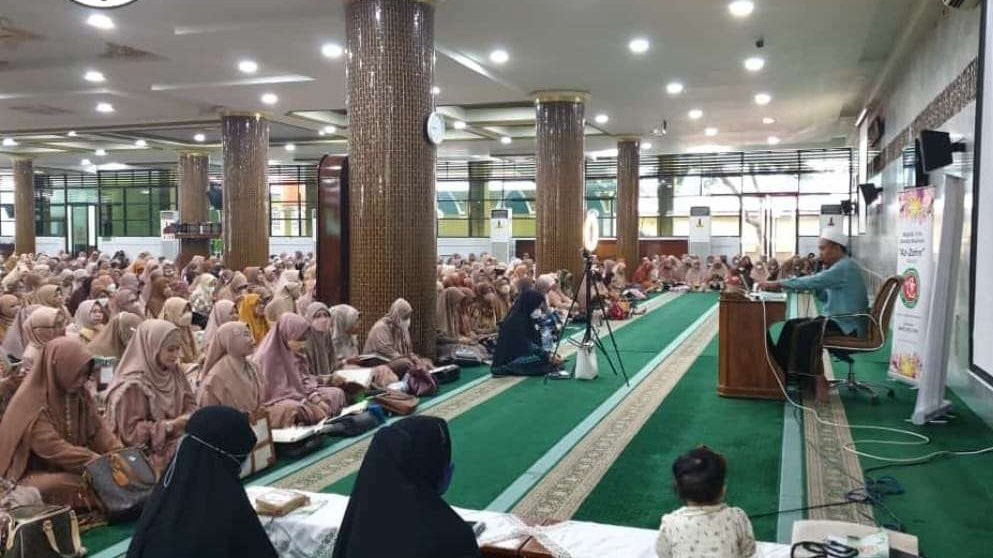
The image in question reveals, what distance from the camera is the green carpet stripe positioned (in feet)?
11.6

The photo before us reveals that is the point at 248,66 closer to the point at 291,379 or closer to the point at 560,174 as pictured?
the point at 560,174

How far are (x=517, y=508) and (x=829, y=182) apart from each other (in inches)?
649

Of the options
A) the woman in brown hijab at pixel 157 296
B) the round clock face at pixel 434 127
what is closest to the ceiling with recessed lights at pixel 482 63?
the round clock face at pixel 434 127

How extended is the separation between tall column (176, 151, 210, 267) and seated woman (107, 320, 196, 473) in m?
11.7

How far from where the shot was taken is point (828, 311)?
5.42m

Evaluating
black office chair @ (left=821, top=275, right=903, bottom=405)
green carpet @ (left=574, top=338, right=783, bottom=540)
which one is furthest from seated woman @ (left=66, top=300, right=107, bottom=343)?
black office chair @ (left=821, top=275, right=903, bottom=405)

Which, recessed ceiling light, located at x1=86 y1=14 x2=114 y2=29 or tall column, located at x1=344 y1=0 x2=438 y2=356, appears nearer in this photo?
tall column, located at x1=344 y1=0 x2=438 y2=356

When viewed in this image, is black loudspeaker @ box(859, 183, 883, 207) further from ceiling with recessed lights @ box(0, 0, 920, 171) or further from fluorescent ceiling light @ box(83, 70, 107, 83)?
A: fluorescent ceiling light @ box(83, 70, 107, 83)

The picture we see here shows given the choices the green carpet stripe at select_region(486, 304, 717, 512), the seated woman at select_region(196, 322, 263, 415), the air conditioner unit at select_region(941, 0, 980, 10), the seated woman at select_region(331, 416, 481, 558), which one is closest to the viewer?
the seated woman at select_region(331, 416, 481, 558)

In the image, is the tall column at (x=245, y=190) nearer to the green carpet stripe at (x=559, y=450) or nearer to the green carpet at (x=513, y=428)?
the green carpet at (x=513, y=428)

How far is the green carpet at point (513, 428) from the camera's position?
374 cm

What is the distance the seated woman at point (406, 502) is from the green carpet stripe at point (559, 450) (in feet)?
5.04

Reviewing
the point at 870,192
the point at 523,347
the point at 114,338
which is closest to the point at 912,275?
the point at 523,347

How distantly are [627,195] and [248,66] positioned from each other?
27.9 ft
